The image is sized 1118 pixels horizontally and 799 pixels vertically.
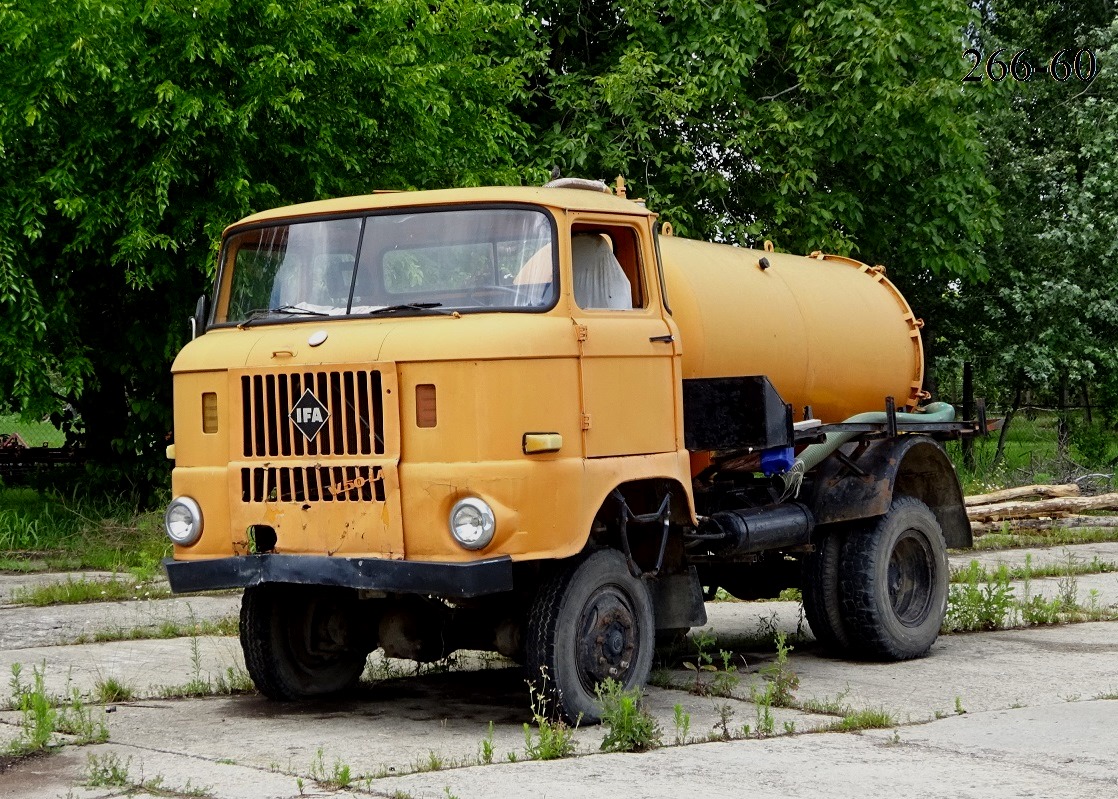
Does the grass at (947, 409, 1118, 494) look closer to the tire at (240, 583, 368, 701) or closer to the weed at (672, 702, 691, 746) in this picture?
the tire at (240, 583, 368, 701)

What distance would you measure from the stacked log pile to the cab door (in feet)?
34.6

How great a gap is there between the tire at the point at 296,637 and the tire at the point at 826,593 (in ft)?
9.87

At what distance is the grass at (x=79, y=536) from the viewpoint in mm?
14227

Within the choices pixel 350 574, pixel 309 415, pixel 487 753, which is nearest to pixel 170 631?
pixel 309 415

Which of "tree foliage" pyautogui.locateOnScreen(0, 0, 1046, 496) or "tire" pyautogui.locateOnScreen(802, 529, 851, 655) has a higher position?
"tree foliage" pyautogui.locateOnScreen(0, 0, 1046, 496)

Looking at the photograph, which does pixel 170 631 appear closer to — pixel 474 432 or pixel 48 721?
pixel 48 721

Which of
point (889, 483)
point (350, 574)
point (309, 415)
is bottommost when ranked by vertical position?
point (350, 574)

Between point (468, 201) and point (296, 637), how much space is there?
262 cm

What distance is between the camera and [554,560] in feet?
25.2

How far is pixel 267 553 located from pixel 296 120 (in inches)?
322

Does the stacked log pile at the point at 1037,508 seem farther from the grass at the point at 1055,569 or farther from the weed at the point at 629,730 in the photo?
the weed at the point at 629,730

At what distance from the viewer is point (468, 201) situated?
783cm

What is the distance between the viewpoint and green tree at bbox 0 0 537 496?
1456 centimetres

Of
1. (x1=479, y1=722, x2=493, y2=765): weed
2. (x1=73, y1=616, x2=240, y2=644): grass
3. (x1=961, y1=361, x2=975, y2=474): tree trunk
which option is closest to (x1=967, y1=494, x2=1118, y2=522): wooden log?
(x1=961, y1=361, x2=975, y2=474): tree trunk
